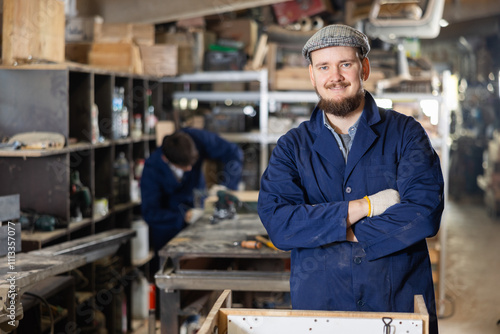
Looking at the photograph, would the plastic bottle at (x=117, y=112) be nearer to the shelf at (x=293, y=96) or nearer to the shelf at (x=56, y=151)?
the shelf at (x=56, y=151)

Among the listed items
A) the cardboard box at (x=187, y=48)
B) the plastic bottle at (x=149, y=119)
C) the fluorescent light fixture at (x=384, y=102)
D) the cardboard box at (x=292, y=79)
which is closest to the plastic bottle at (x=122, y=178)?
the plastic bottle at (x=149, y=119)

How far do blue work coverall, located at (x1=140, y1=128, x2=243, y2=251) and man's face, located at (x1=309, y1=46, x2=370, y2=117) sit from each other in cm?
236

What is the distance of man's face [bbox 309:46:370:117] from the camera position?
2268 millimetres

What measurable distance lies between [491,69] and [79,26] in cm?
833

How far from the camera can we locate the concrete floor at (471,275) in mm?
4922

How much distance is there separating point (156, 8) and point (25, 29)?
2467 mm

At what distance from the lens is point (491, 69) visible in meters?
11.2

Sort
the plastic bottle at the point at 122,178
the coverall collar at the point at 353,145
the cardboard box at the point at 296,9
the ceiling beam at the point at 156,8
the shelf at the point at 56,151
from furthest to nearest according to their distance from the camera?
1. the cardboard box at the point at 296,9
2. the ceiling beam at the point at 156,8
3. the plastic bottle at the point at 122,178
4. the shelf at the point at 56,151
5. the coverall collar at the point at 353,145

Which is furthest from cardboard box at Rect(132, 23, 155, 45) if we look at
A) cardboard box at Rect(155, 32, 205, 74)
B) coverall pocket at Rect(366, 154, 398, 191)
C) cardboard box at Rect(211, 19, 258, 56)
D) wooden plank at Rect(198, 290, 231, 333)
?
wooden plank at Rect(198, 290, 231, 333)

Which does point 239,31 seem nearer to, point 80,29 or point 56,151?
point 80,29

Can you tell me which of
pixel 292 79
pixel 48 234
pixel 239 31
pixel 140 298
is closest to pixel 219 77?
pixel 292 79

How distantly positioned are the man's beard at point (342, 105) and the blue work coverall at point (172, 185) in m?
2.35

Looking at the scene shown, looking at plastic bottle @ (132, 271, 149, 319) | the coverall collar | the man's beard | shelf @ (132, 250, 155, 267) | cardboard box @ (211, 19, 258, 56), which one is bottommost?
plastic bottle @ (132, 271, 149, 319)

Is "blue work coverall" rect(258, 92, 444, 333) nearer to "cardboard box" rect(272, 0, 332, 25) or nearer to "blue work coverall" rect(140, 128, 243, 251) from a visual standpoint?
"blue work coverall" rect(140, 128, 243, 251)
